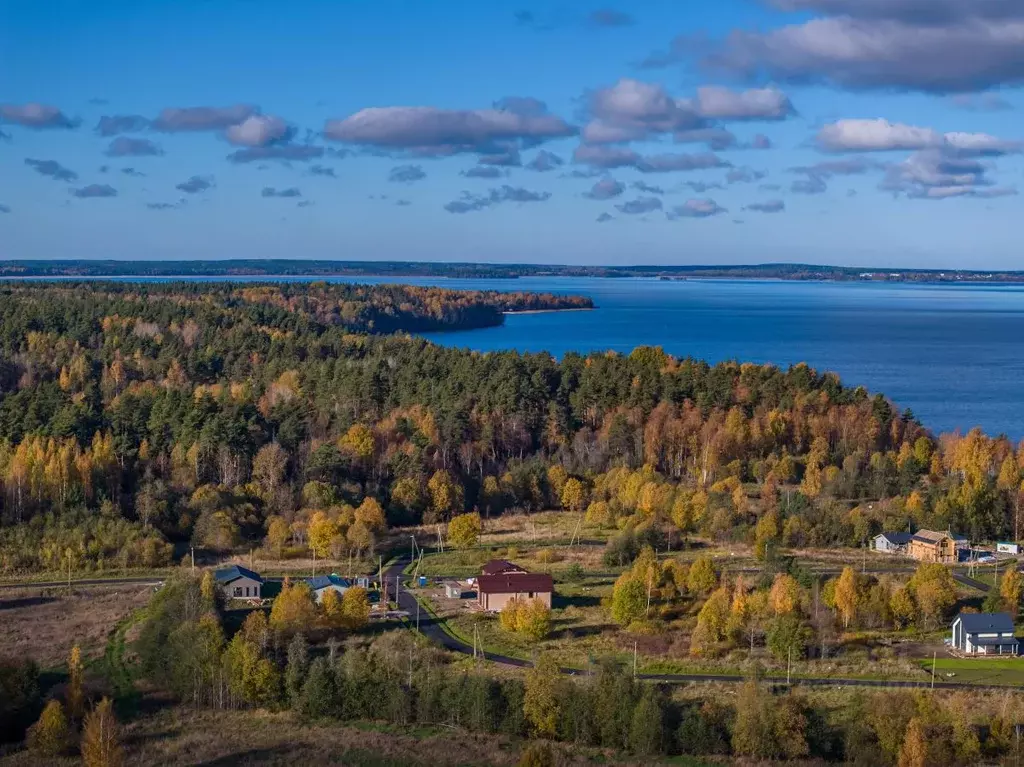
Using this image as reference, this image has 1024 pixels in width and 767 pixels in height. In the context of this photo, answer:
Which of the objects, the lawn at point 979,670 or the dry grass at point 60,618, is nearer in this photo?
the lawn at point 979,670

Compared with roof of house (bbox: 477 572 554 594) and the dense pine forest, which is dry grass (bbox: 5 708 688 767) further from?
the dense pine forest

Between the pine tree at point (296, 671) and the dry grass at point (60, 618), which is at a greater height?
the pine tree at point (296, 671)

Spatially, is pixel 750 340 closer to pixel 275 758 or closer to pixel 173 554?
pixel 173 554

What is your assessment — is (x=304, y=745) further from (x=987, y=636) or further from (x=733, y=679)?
(x=987, y=636)

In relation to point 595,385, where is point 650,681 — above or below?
below

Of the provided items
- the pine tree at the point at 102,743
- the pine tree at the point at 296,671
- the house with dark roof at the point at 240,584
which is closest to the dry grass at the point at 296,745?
the pine tree at the point at 296,671

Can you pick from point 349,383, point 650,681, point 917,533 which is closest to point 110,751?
point 650,681

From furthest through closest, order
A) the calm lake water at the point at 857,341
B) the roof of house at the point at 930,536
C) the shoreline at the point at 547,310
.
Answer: the shoreline at the point at 547,310 → the calm lake water at the point at 857,341 → the roof of house at the point at 930,536

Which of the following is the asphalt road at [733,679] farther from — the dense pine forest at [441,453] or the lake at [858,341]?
the lake at [858,341]

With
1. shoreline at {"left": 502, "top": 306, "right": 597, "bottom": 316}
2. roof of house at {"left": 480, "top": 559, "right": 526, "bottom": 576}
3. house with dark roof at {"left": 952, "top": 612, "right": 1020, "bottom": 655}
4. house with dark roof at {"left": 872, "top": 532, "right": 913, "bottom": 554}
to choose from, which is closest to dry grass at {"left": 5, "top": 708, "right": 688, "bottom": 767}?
roof of house at {"left": 480, "top": 559, "right": 526, "bottom": 576}
